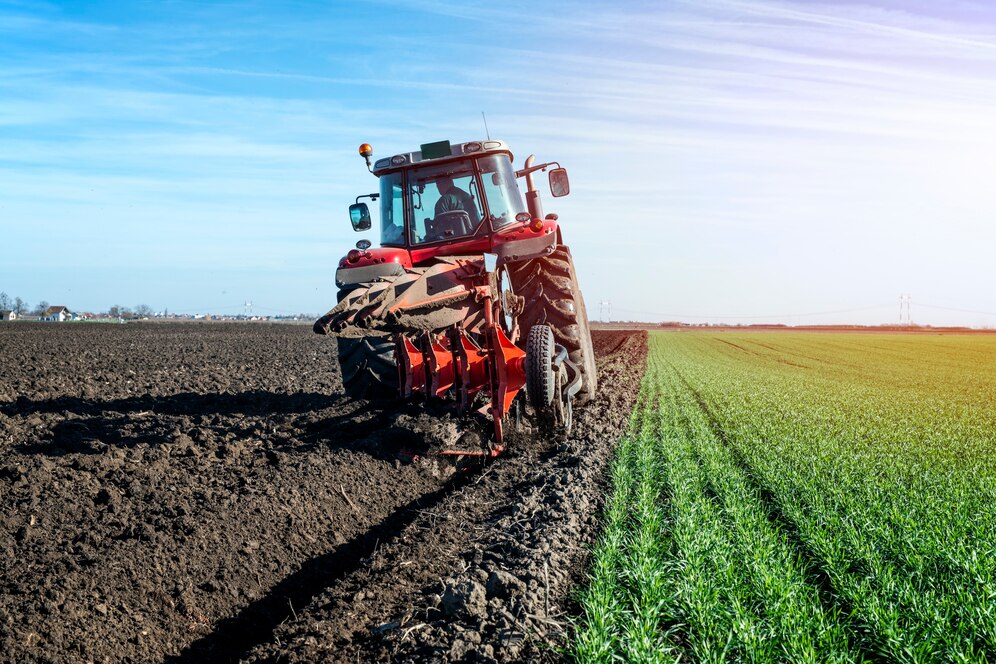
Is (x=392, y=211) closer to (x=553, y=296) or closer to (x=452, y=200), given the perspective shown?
(x=452, y=200)

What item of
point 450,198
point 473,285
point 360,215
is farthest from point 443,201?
point 473,285

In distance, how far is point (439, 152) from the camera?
8031 millimetres

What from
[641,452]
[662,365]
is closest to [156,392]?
[641,452]

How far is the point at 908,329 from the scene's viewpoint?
72.1m

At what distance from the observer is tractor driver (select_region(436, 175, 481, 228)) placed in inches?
320

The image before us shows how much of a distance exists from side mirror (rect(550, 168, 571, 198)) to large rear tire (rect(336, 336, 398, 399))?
2266 mm

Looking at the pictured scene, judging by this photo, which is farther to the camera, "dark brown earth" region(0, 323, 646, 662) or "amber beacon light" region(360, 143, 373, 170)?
"amber beacon light" region(360, 143, 373, 170)

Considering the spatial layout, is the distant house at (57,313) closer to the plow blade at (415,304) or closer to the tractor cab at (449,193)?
the tractor cab at (449,193)

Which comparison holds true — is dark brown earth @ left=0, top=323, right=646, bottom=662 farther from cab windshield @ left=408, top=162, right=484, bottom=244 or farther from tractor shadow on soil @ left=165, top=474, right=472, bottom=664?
cab windshield @ left=408, top=162, right=484, bottom=244

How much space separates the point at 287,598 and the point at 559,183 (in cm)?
515

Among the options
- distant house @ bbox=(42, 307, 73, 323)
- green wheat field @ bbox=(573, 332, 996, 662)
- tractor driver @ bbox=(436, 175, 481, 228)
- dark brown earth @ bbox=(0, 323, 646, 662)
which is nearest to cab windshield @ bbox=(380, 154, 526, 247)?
tractor driver @ bbox=(436, 175, 481, 228)

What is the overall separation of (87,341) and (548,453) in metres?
20.1

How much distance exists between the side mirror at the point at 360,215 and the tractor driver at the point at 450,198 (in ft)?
2.95

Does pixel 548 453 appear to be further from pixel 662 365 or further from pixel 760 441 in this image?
pixel 662 365
